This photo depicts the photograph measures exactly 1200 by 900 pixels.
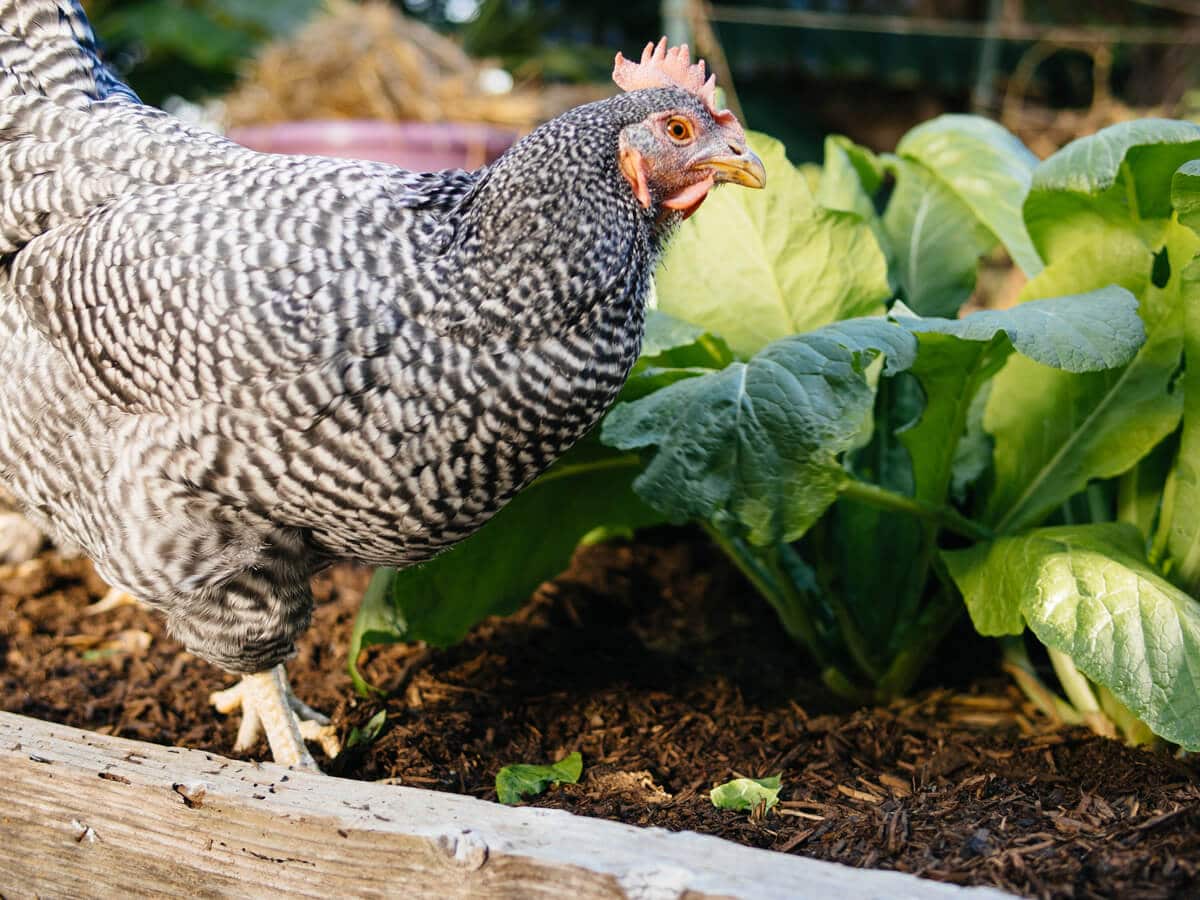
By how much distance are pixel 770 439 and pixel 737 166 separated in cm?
53

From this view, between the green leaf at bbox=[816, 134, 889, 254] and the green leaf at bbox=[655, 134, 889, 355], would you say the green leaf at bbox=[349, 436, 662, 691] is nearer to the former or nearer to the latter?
the green leaf at bbox=[655, 134, 889, 355]

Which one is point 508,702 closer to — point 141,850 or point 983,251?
point 141,850

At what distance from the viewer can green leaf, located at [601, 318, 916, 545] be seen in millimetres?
1974

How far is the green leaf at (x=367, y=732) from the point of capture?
7.71 feet

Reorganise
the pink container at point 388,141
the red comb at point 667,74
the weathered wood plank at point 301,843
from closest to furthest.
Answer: the weathered wood plank at point 301,843
the red comb at point 667,74
the pink container at point 388,141

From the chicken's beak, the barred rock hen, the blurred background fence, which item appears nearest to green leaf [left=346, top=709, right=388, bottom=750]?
the barred rock hen

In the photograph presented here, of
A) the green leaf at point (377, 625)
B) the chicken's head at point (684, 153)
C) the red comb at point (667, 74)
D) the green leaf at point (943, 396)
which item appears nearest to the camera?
the chicken's head at point (684, 153)

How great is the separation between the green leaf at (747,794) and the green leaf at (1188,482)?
1.00 metres

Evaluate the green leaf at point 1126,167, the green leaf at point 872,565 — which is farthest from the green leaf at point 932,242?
the green leaf at point 1126,167

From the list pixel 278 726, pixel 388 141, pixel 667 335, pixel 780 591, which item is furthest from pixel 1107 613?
pixel 388 141

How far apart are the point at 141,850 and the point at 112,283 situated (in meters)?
1.05

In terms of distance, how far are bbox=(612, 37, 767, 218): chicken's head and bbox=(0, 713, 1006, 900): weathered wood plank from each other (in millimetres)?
1168

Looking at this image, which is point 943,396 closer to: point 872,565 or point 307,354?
point 872,565

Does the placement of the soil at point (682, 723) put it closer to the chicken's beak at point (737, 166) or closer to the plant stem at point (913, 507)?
the plant stem at point (913, 507)
